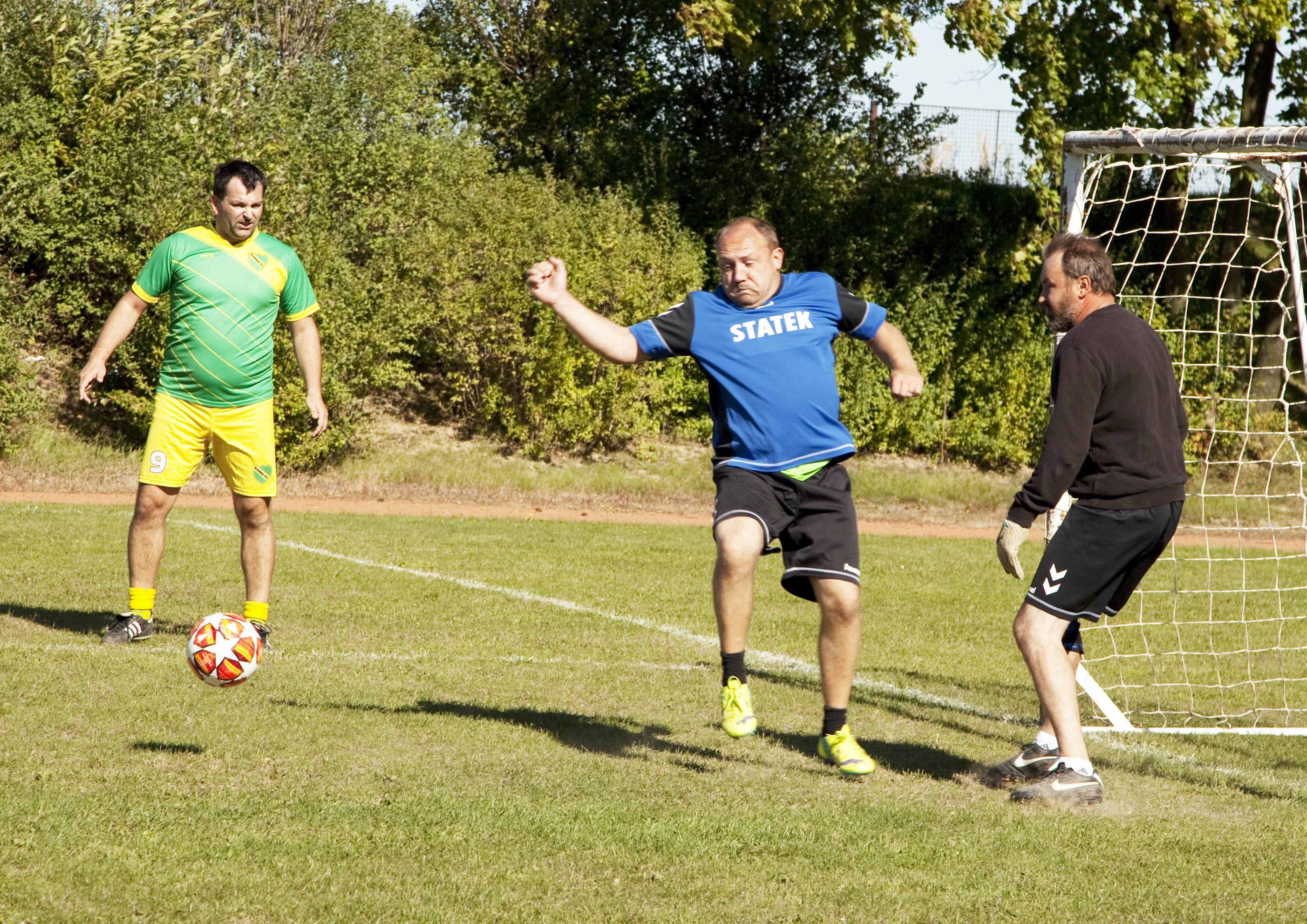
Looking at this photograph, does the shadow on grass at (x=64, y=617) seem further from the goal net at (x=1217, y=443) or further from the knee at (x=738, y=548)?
the goal net at (x=1217, y=443)

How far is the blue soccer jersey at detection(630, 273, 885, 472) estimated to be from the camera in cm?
528

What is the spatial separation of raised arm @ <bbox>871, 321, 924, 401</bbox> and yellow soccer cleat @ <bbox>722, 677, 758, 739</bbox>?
1.27 metres

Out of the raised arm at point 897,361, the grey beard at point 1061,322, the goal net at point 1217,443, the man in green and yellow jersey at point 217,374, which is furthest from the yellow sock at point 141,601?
the grey beard at point 1061,322

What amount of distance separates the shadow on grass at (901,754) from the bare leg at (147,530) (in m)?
3.43

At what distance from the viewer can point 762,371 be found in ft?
17.3

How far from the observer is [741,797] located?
485cm

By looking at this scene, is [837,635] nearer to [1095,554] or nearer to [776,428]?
[776,428]

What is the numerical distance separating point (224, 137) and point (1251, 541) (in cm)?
1524

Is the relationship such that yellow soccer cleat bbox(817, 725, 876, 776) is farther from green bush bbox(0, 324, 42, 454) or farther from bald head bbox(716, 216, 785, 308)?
green bush bbox(0, 324, 42, 454)

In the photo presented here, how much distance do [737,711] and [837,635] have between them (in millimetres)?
562

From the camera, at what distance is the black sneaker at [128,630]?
6.96m

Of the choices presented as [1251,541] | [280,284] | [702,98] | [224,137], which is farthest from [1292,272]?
[702,98]

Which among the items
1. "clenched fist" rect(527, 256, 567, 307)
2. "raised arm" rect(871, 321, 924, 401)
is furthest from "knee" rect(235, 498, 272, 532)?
"raised arm" rect(871, 321, 924, 401)

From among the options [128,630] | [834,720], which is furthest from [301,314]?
[834,720]
